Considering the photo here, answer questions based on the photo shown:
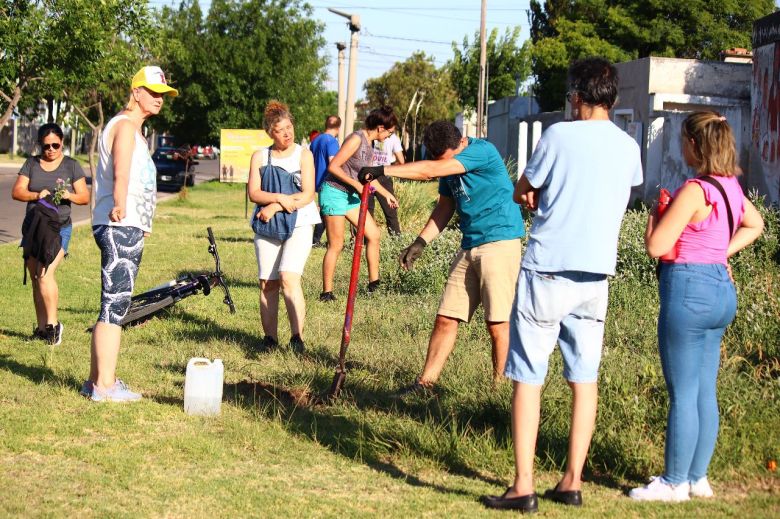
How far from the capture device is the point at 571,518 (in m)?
4.71

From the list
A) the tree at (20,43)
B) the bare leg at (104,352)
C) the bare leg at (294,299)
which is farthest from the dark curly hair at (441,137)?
the tree at (20,43)

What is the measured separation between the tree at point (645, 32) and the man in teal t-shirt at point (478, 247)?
126ft

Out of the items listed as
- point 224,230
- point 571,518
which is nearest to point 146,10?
point 224,230

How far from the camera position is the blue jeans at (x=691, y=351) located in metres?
4.80

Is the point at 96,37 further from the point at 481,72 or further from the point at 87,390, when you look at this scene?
the point at 481,72

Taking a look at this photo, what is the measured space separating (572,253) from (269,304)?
387cm

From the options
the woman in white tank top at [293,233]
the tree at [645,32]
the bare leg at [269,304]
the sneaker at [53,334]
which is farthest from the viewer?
the tree at [645,32]

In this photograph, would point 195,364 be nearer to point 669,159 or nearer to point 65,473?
point 65,473

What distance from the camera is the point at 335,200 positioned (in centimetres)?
1084

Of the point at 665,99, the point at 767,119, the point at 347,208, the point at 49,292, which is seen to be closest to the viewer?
the point at 49,292

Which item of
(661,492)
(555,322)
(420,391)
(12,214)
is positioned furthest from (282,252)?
(12,214)

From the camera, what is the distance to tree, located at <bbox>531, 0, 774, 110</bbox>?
145 feet

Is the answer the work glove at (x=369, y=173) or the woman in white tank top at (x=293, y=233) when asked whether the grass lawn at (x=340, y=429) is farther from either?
the work glove at (x=369, y=173)

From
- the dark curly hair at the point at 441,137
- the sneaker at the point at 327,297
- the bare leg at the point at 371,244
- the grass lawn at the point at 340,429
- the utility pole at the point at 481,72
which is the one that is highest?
the utility pole at the point at 481,72
